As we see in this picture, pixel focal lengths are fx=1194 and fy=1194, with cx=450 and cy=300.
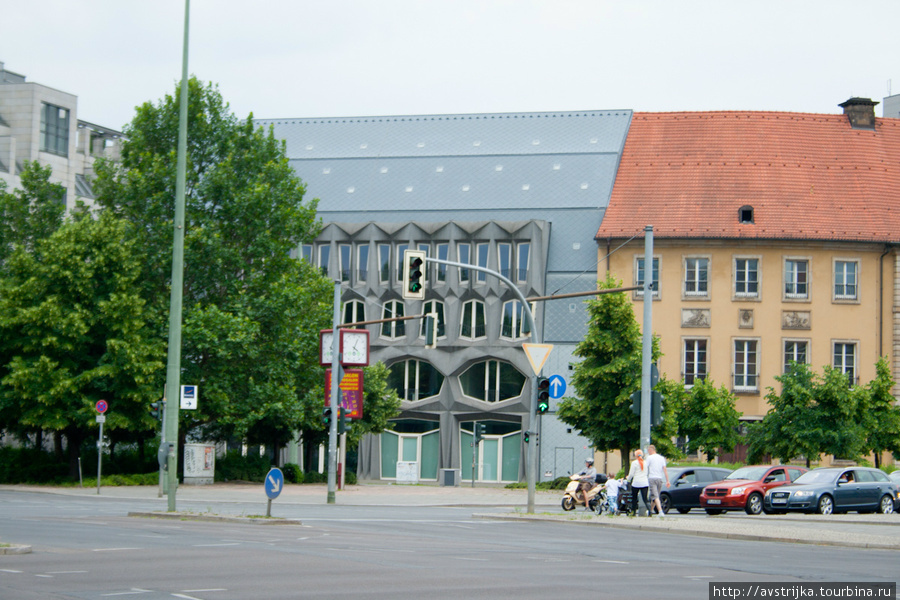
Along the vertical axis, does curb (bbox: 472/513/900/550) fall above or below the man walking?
below

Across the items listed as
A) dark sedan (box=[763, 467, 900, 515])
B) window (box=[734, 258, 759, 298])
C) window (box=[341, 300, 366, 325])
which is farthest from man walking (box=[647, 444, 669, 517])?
window (box=[341, 300, 366, 325])

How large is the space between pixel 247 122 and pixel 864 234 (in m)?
29.9

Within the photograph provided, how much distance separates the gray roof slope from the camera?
6247 cm

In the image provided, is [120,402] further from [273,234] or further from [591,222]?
[591,222]

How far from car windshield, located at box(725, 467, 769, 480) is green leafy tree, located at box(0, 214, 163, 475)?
A: 803 inches

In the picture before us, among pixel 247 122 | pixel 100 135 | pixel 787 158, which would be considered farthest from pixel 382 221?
pixel 100 135

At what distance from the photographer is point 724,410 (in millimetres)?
50969

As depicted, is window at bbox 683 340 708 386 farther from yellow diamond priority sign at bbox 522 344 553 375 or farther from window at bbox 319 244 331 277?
yellow diamond priority sign at bbox 522 344 553 375

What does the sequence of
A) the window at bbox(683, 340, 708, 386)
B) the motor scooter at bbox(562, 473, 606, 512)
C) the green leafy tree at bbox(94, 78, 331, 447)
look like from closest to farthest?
the motor scooter at bbox(562, 473, 606, 512) → the green leafy tree at bbox(94, 78, 331, 447) → the window at bbox(683, 340, 708, 386)

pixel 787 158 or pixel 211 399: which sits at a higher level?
pixel 787 158

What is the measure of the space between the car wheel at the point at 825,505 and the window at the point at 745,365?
83.6 ft

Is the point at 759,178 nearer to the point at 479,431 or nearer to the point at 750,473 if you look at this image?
the point at 479,431

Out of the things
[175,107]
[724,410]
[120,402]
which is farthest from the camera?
[724,410]

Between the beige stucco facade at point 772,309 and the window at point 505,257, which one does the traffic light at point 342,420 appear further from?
the window at point 505,257
